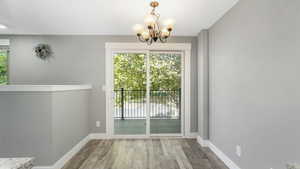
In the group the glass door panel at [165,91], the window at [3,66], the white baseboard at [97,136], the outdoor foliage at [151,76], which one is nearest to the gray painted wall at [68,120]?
the white baseboard at [97,136]

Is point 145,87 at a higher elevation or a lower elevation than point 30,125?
higher

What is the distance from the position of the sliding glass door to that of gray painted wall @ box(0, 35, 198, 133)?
376 millimetres

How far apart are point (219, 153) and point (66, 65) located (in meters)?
3.66

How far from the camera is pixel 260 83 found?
190cm

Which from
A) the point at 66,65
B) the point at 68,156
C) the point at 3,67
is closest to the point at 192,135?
the point at 68,156

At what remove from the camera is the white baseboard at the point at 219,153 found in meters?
2.52

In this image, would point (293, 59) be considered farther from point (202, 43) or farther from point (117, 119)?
point (117, 119)

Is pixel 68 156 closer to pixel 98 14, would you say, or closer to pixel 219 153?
pixel 98 14

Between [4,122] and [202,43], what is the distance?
3581 mm

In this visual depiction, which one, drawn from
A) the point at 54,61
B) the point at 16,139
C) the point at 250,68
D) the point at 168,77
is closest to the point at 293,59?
the point at 250,68

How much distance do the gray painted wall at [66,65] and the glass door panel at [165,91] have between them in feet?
3.83

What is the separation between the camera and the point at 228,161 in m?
2.61

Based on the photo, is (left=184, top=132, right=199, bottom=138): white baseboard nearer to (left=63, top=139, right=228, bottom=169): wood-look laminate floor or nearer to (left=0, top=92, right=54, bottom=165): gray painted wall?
(left=63, top=139, right=228, bottom=169): wood-look laminate floor

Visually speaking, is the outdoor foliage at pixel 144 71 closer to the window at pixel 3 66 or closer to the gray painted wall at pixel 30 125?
the gray painted wall at pixel 30 125
